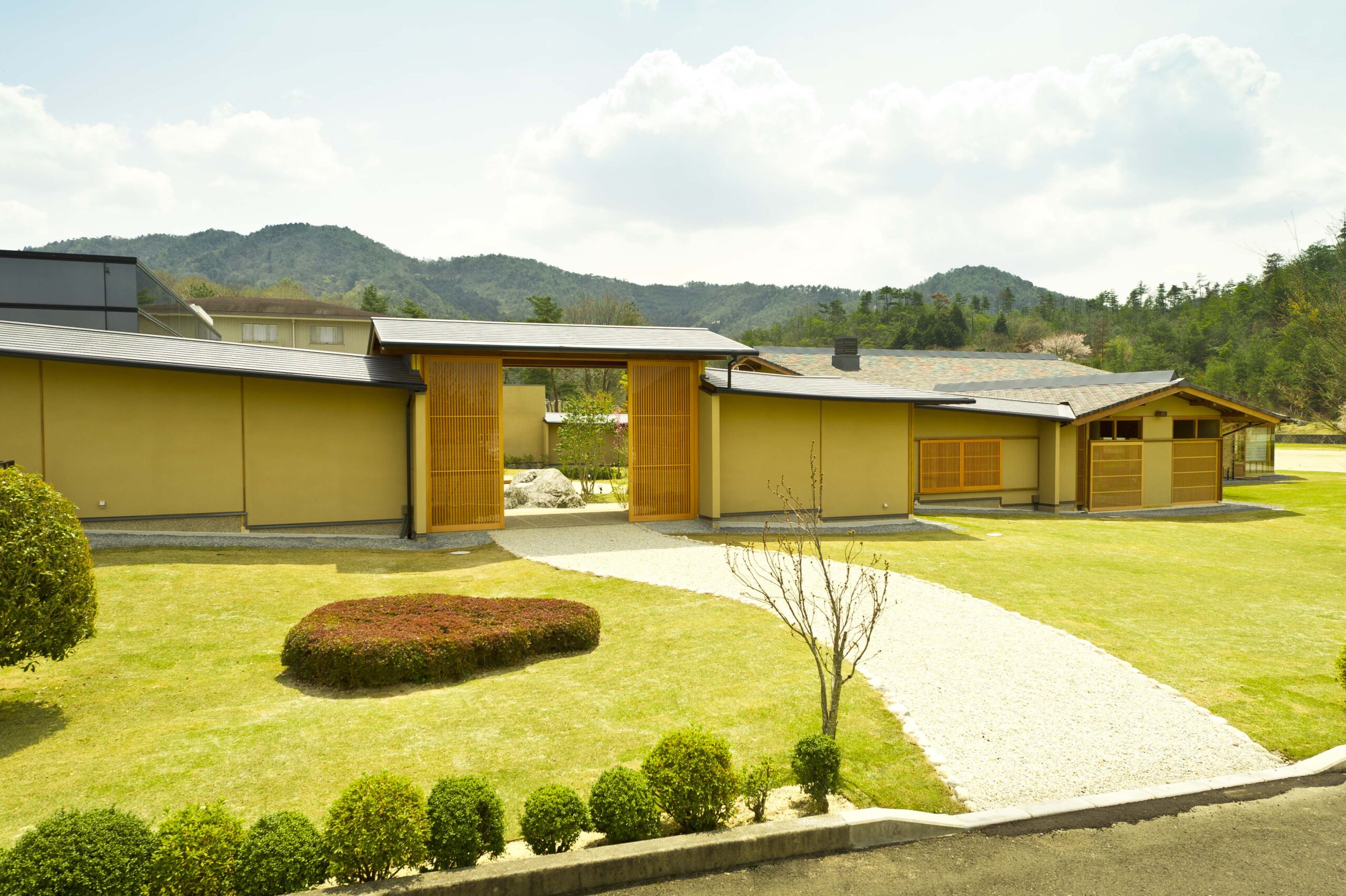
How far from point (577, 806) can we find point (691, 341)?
13.7 meters

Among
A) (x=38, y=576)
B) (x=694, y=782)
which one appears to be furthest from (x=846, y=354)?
(x=38, y=576)

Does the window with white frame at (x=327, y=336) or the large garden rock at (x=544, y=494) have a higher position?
the window with white frame at (x=327, y=336)

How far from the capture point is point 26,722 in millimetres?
6258

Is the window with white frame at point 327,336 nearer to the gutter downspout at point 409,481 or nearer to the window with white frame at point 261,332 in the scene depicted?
the window with white frame at point 261,332

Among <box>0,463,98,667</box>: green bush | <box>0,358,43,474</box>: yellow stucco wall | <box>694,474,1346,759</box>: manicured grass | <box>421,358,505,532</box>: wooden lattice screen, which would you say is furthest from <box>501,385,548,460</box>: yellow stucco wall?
<box>0,463,98,667</box>: green bush

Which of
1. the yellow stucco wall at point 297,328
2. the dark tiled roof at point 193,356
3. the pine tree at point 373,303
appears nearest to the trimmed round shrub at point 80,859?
the dark tiled roof at point 193,356

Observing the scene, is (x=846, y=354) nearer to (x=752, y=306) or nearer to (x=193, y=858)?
(x=193, y=858)

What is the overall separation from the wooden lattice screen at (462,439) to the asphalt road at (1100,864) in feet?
38.0

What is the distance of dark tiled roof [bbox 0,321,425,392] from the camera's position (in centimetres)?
1234

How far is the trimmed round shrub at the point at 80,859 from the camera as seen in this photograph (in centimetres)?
367

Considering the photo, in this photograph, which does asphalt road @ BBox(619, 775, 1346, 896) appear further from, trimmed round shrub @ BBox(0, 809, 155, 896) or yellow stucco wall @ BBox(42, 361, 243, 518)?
yellow stucco wall @ BBox(42, 361, 243, 518)

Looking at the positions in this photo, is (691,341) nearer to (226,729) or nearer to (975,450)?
(975,450)

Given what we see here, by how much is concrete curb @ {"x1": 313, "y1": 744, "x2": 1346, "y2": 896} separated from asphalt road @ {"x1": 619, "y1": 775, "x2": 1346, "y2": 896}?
3.2 inches

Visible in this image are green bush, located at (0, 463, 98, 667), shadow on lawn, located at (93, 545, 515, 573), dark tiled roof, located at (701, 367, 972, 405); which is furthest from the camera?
dark tiled roof, located at (701, 367, 972, 405)
